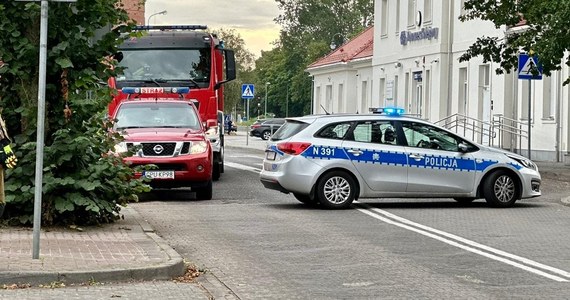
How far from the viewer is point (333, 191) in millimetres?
19219

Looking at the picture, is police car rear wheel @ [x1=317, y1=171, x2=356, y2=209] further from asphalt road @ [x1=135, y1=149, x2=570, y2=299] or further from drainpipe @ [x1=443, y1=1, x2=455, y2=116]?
drainpipe @ [x1=443, y1=1, x2=455, y2=116]

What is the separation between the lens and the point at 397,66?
184 feet

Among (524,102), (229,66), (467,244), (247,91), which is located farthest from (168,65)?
(247,91)

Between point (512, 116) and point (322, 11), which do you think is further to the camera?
A: point (322, 11)

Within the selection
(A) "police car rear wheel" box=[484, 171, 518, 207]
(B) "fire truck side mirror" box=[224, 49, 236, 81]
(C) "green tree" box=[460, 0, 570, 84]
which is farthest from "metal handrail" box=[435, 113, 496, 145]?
(A) "police car rear wheel" box=[484, 171, 518, 207]

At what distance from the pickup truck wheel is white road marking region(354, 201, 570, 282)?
3110 mm

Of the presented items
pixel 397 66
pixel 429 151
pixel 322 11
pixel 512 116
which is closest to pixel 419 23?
pixel 397 66

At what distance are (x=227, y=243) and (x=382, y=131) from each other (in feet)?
19.3

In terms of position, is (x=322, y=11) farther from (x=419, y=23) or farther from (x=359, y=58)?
(x=419, y=23)

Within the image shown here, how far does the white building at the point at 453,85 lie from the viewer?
38.6 meters

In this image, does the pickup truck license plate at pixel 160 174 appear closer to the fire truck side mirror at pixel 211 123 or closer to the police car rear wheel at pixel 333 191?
the police car rear wheel at pixel 333 191

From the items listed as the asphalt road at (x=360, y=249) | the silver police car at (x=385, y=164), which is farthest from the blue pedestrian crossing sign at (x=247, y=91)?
the silver police car at (x=385, y=164)

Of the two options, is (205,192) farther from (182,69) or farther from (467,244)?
(467,244)

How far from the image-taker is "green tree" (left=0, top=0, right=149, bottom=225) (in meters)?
14.5
